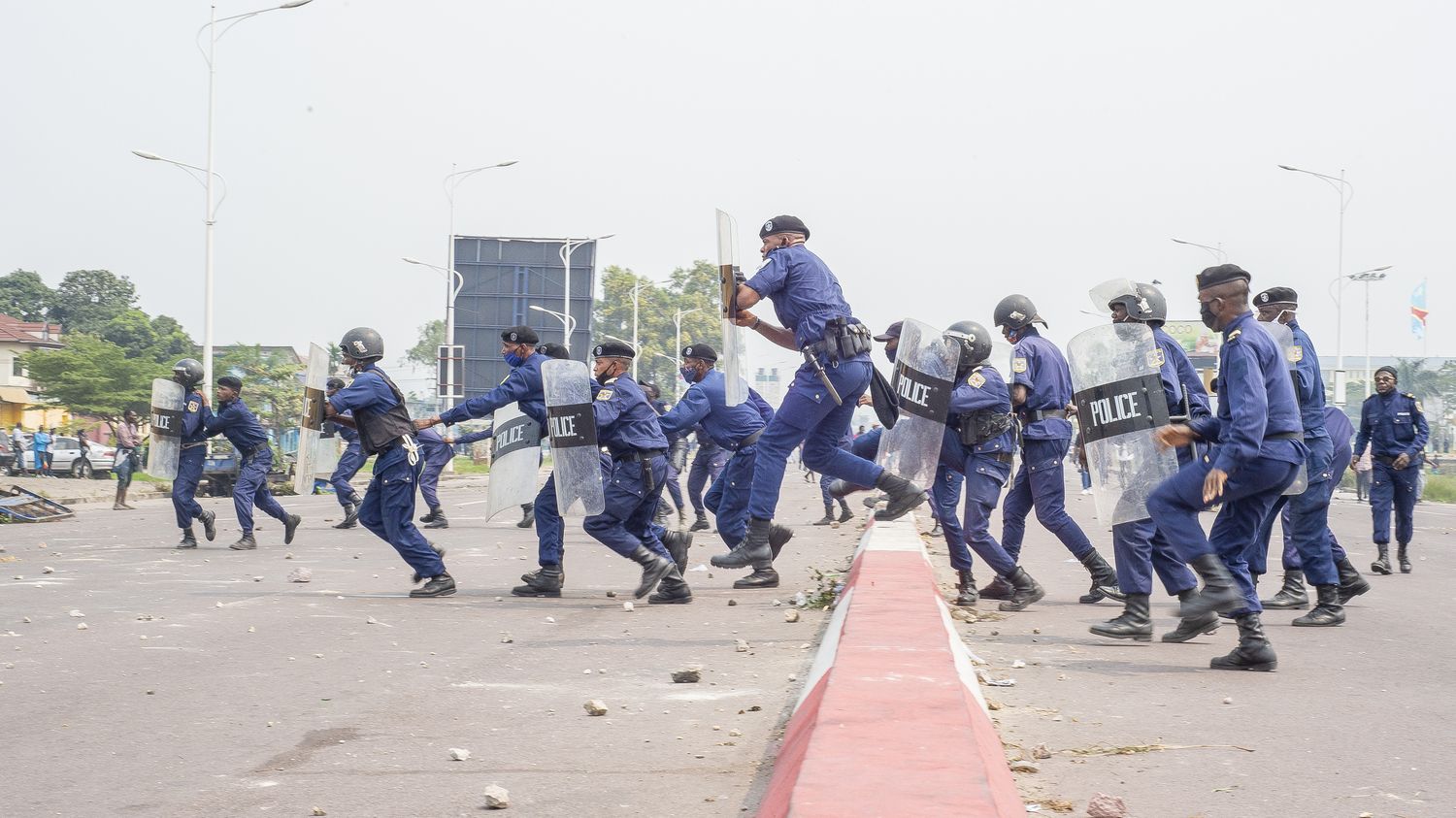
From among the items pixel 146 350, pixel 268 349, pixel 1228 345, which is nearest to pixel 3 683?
pixel 1228 345

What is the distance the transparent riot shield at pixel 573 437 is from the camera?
883 cm

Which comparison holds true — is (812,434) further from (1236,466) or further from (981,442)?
(1236,466)

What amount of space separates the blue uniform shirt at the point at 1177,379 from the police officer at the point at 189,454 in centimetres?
909

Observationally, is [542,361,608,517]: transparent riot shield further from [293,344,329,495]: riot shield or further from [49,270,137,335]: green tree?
[49,270,137,335]: green tree

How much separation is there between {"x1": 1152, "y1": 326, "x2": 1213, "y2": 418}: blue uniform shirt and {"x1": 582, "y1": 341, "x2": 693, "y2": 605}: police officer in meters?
3.15

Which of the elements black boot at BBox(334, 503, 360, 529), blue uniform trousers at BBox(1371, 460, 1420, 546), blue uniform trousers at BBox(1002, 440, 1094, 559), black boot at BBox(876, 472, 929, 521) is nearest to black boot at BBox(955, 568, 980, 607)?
blue uniform trousers at BBox(1002, 440, 1094, 559)

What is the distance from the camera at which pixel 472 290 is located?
35344 millimetres

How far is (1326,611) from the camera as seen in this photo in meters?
7.86

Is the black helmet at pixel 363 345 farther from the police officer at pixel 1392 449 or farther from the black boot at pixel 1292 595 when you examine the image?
the police officer at pixel 1392 449

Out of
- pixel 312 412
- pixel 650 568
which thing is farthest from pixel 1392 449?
pixel 312 412

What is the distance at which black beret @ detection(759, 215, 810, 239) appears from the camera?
7875mm

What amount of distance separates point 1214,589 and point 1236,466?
546 millimetres

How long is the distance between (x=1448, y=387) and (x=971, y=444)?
353ft

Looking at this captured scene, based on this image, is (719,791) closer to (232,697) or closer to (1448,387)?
(232,697)
